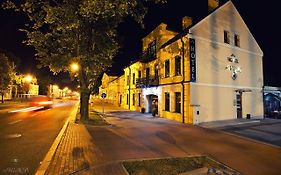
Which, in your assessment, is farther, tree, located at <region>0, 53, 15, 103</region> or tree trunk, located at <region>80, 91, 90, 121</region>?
tree, located at <region>0, 53, 15, 103</region>

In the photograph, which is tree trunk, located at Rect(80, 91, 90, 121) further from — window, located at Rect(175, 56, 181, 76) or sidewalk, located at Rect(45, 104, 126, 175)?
window, located at Rect(175, 56, 181, 76)

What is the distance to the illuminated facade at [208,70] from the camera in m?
16.9

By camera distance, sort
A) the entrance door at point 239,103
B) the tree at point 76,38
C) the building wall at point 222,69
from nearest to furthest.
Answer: the tree at point 76,38, the building wall at point 222,69, the entrance door at point 239,103

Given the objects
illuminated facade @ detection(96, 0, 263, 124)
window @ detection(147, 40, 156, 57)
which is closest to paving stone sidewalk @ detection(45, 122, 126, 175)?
illuminated facade @ detection(96, 0, 263, 124)

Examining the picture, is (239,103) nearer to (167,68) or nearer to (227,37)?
(227,37)

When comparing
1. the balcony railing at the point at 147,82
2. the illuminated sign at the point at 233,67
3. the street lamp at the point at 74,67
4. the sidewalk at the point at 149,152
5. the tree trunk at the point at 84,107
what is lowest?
the sidewalk at the point at 149,152

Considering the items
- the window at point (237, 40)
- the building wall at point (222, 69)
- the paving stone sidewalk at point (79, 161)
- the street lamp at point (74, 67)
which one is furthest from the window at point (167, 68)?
the paving stone sidewalk at point (79, 161)

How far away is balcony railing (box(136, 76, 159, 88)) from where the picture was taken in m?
22.8

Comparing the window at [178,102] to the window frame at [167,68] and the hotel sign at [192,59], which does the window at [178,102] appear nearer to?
the hotel sign at [192,59]

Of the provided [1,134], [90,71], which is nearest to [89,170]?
[1,134]

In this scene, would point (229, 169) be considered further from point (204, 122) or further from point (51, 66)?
point (51, 66)

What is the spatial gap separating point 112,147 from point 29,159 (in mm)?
3127

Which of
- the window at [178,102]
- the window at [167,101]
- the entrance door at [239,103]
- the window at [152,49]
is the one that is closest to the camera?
the window at [178,102]

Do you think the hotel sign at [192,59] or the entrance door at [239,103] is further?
the entrance door at [239,103]
